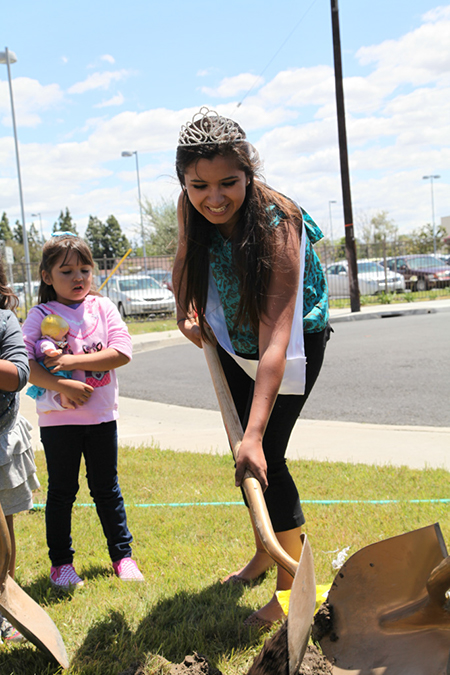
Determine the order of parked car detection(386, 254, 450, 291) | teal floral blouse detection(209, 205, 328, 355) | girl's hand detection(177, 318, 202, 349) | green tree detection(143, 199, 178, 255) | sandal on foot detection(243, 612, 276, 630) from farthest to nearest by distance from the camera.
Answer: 1. green tree detection(143, 199, 178, 255)
2. parked car detection(386, 254, 450, 291)
3. girl's hand detection(177, 318, 202, 349)
4. teal floral blouse detection(209, 205, 328, 355)
5. sandal on foot detection(243, 612, 276, 630)

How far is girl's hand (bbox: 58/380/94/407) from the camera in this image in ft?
9.42

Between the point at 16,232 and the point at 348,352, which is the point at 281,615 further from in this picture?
the point at 16,232

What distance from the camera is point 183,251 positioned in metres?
2.66

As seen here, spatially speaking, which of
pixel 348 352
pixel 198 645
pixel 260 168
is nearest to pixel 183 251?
pixel 260 168

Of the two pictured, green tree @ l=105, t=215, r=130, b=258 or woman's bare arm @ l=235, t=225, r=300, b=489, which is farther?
green tree @ l=105, t=215, r=130, b=258

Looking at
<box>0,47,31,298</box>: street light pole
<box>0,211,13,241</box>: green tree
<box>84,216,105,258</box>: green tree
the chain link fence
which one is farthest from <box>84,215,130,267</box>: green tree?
the chain link fence

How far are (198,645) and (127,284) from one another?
1773 centimetres

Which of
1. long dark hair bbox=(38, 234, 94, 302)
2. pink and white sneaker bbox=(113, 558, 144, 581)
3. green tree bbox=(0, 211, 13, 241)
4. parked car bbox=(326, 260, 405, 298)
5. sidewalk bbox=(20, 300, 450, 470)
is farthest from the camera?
green tree bbox=(0, 211, 13, 241)

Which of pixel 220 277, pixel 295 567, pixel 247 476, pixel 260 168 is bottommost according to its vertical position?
pixel 295 567

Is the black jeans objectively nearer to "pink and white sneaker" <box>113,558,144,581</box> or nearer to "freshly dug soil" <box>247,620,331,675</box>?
"pink and white sneaker" <box>113,558,144,581</box>

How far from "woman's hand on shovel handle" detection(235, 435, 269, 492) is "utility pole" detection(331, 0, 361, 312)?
14679 mm

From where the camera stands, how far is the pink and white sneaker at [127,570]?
2.90 m

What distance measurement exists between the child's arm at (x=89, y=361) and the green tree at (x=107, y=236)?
262ft

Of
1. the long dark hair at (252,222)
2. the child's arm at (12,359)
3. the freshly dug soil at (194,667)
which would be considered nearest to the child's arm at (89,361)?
the child's arm at (12,359)
